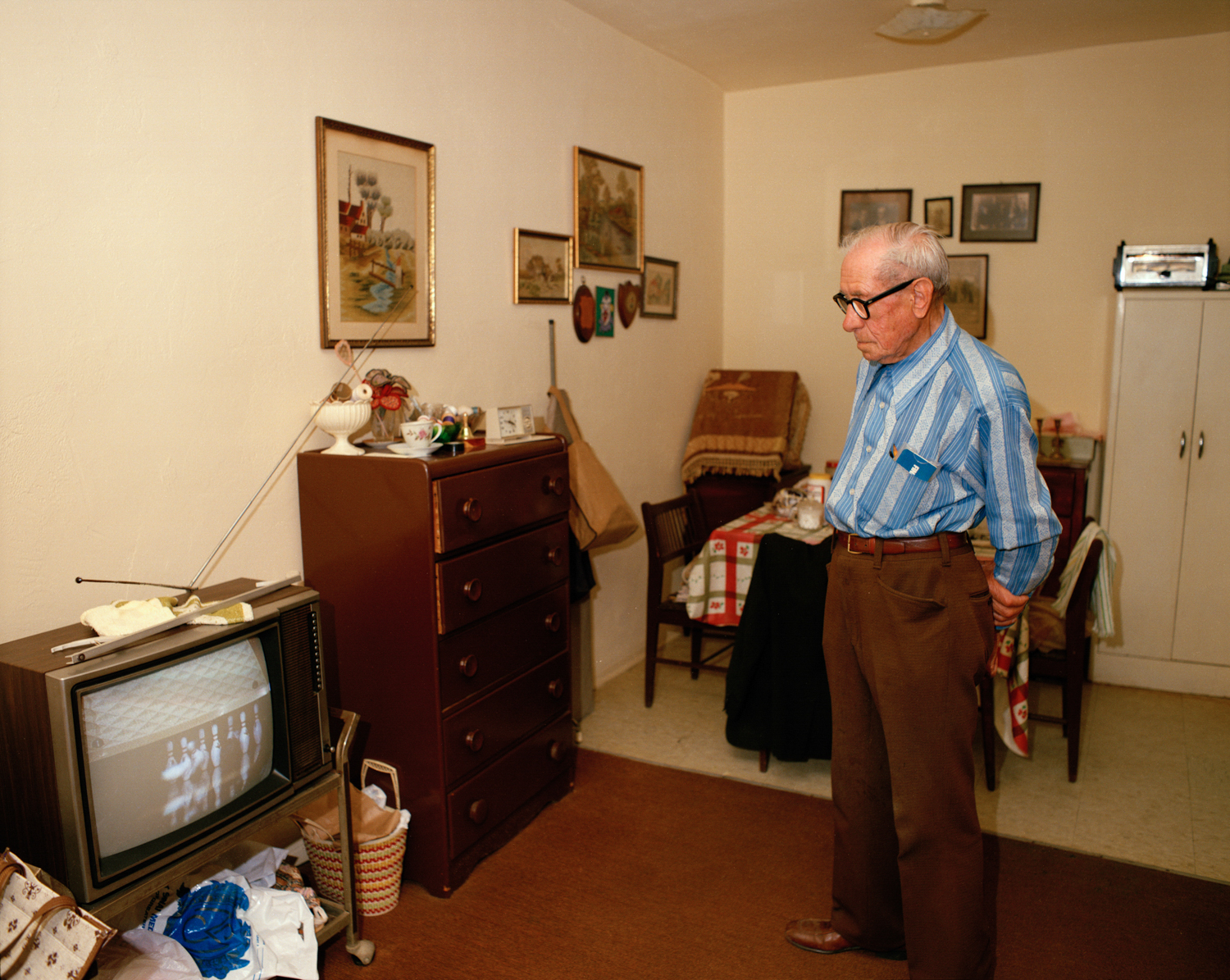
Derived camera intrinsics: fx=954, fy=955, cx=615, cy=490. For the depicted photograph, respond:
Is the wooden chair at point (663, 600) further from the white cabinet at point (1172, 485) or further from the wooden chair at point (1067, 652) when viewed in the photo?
the white cabinet at point (1172, 485)

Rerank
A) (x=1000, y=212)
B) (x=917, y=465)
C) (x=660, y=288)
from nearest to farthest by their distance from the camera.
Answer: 1. (x=917, y=465)
2. (x=660, y=288)
3. (x=1000, y=212)

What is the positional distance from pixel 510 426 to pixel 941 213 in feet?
10.3

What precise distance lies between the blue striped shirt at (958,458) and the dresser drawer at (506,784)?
140 centimetres

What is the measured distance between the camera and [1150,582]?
4.39m

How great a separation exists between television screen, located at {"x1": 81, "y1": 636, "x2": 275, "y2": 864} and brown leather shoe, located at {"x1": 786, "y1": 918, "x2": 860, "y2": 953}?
4.72 feet

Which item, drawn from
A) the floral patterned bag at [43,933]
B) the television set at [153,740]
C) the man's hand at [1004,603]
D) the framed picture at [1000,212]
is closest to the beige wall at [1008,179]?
the framed picture at [1000,212]

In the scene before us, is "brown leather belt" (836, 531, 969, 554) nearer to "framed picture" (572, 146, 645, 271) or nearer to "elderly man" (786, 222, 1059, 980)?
A: "elderly man" (786, 222, 1059, 980)

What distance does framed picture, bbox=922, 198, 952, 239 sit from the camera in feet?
16.5

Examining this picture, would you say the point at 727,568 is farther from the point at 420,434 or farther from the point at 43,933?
the point at 43,933

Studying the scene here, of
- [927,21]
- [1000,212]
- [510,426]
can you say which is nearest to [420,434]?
[510,426]

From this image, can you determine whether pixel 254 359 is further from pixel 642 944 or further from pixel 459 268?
pixel 642 944

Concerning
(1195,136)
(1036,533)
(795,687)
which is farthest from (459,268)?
(1195,136)

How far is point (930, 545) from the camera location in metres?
2.12

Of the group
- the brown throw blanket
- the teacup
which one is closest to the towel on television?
the teacup
